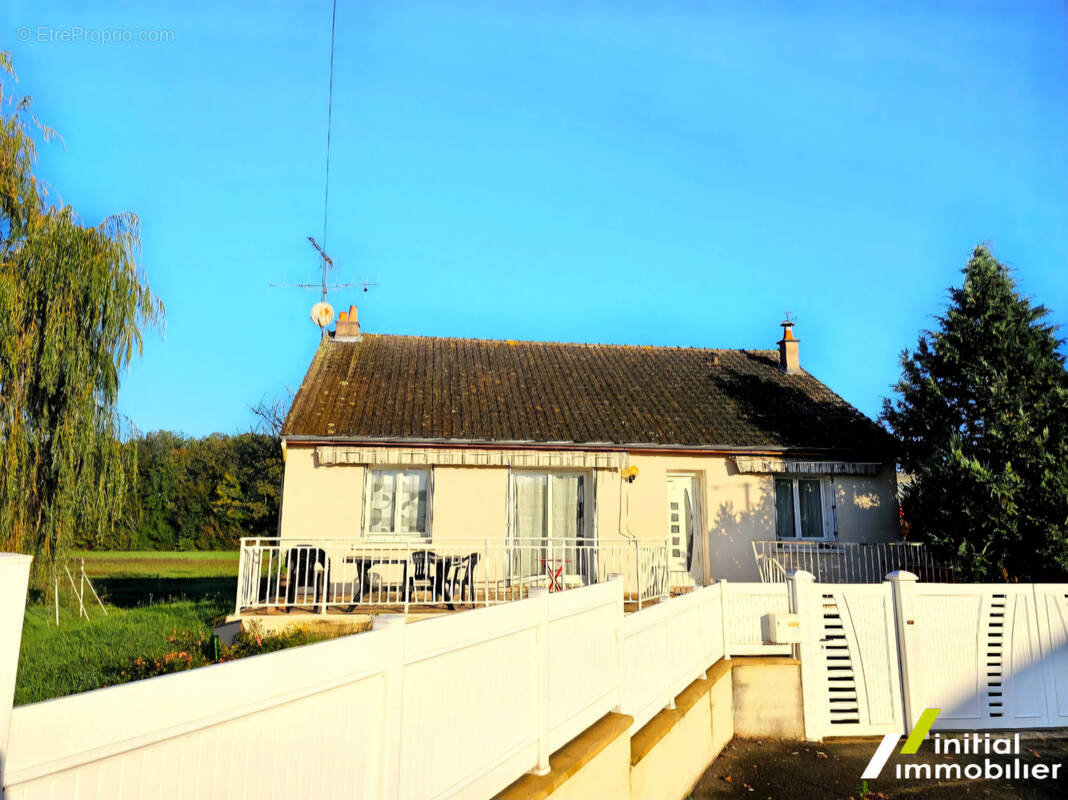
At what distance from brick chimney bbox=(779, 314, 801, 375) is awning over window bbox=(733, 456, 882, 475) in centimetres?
470

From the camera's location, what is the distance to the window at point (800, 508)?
1449 cm

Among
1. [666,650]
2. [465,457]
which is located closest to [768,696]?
[666,650]

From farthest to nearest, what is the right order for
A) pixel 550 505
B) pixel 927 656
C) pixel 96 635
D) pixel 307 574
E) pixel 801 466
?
pixel 801 466, pixel 550 505, pixel 96 635, pixel 307 574, pixel 927 656

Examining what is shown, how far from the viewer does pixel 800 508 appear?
48.0 feet

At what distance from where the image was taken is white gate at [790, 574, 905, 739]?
8664 millimetres

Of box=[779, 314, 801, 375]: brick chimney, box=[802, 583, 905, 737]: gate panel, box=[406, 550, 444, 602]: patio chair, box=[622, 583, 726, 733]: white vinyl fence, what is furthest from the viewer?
box=[779, 314, 801, 375]: brick chimney

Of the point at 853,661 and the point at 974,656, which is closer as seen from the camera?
the point at 853,661

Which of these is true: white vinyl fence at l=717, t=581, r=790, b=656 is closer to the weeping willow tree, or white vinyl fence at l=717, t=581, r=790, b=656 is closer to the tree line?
the weeping willow tree

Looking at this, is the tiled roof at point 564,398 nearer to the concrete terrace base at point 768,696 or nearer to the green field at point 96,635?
the green field at point 96,635

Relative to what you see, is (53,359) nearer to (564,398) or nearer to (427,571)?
(427,571)

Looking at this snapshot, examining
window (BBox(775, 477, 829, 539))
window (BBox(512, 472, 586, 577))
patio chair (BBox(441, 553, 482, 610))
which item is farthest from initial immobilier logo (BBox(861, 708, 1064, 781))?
window (BBox(512, 472, 586, 577))

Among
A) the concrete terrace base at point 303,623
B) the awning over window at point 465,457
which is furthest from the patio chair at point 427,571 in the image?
the awning over window at point 465,457

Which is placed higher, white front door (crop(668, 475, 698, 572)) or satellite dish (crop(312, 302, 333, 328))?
satellite dish (crop(312, 302, 333, 328))

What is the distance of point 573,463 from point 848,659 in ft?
19.8
